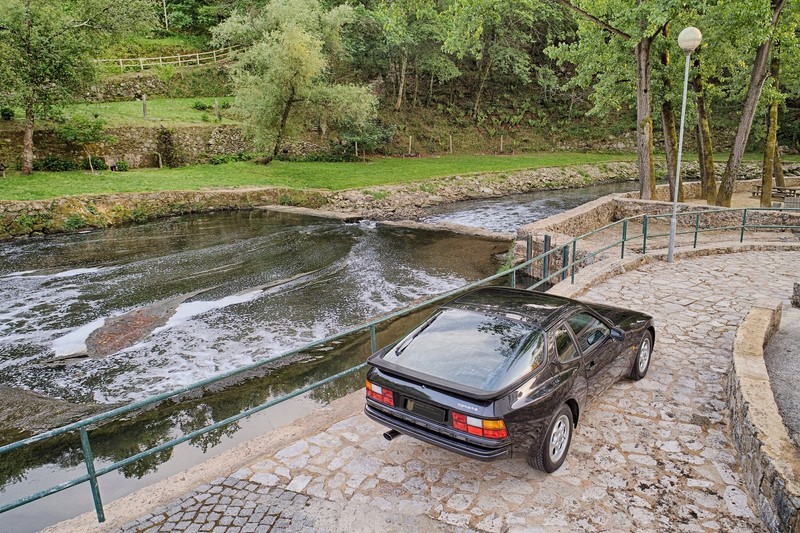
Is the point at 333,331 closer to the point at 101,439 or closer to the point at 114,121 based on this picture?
the point at 101,439

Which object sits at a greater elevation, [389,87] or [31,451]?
[389,87]

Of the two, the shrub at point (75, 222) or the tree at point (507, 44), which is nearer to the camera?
the shrub at point (75, 222)

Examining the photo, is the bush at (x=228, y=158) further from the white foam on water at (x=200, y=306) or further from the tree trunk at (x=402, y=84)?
the white foam on water at (x=200, y=306)

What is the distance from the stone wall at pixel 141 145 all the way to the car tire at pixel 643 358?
102 feet

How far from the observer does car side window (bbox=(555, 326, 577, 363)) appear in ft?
17.9

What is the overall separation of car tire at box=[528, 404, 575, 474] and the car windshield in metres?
0.63

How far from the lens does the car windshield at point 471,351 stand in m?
4.97

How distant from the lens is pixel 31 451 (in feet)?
26.4

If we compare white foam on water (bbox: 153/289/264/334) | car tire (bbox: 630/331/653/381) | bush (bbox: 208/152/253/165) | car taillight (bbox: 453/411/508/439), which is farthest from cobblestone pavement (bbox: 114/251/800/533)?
bush (bbox: 208/152/253/165)

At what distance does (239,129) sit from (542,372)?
35.9 m

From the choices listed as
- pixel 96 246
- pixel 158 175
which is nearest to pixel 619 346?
pixel 96 246

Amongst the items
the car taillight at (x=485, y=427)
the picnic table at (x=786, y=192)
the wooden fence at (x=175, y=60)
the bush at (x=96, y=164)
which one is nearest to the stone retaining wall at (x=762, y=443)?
the car taillight at (x=485, y=427)

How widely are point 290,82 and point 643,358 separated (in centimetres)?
2873

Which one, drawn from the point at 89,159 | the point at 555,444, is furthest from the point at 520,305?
the point at 89,159
